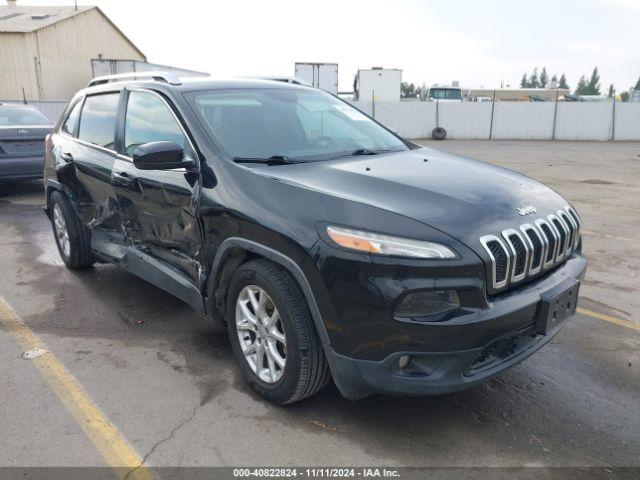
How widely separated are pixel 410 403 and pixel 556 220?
4.25ft

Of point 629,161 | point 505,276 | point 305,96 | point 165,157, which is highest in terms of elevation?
point 305,96

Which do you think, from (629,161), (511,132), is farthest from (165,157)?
(511,132)

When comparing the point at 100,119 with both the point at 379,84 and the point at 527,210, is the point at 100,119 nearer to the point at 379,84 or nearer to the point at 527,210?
the point at 527,210

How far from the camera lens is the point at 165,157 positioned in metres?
3.22

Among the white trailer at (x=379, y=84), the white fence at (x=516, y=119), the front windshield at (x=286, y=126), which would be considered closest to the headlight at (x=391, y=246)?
the front windshield at (x=286, y=126)

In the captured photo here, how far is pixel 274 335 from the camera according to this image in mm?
2908

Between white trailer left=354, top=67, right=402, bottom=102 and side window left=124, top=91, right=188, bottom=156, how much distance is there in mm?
26424

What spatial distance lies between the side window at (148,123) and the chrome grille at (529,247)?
6.54 ft

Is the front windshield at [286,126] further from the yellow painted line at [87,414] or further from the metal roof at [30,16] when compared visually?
the metal roof at [30,16]

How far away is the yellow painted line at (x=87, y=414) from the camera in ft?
8.49

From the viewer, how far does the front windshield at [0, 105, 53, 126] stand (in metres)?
9.26

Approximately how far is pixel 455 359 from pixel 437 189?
90 centimetres

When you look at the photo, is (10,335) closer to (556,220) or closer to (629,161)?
(556,220)

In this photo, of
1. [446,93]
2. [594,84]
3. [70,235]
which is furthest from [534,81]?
[70,235]
